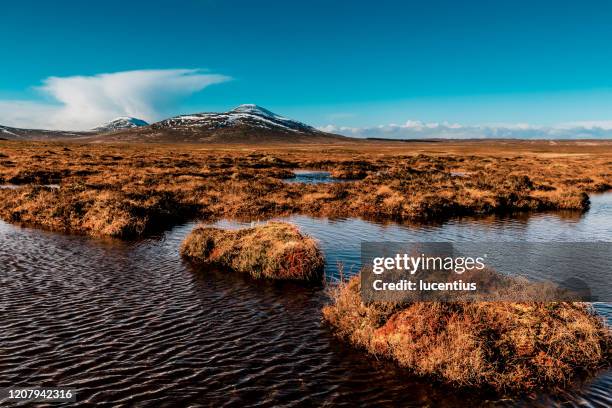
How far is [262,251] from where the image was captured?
69.8ft

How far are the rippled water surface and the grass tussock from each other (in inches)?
17.6

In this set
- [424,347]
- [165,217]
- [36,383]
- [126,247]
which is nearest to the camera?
[36,383]

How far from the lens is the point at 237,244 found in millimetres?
22594

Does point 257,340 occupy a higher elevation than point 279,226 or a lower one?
lower

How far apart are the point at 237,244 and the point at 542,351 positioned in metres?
14.7

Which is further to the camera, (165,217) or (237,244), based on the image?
(165,217)

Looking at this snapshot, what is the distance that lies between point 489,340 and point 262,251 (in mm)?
11786

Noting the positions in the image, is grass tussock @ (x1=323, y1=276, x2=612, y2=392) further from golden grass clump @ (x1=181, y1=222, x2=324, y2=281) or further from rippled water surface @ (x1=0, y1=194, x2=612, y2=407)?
golden grass clump @ (x1=181, y1=222, x2=324, y2=281)

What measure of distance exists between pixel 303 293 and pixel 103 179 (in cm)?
4470

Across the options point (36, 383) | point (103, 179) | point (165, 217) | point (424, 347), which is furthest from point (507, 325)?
point (103, 179)

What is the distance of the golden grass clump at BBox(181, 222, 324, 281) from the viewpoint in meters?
20.2

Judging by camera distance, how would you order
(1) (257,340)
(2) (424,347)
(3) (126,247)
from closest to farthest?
(2) (424,347)
(1) (257,340)
(3) (126,247)

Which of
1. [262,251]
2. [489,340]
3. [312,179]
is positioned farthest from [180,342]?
[312,179]

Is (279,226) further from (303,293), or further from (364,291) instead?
(364,291)
